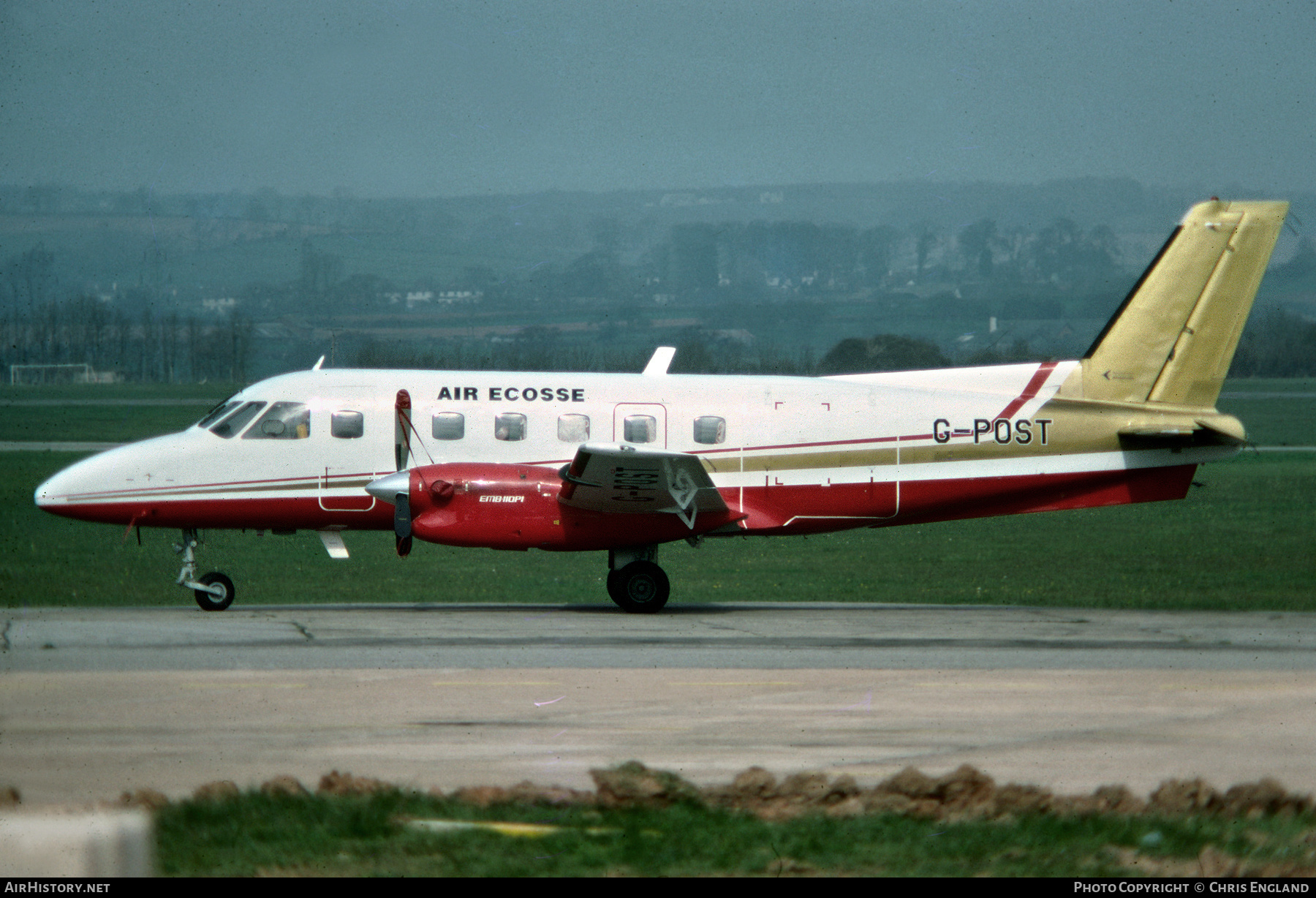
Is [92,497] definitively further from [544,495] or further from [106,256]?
[106,256]

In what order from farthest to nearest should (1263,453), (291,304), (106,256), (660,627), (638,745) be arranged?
(106,256) < (291,304) < (1263,453) < (660,627) < (638,745)

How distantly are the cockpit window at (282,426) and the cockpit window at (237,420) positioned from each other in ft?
0.41

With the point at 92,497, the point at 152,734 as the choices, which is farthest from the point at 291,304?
the point at 152,734

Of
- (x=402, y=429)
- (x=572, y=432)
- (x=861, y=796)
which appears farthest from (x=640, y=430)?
(x=861, y=796)

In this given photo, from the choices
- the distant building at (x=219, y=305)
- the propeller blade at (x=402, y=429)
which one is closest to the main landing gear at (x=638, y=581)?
the propeller blade at (x=402, y=429)

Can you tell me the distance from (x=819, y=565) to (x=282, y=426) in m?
11.4

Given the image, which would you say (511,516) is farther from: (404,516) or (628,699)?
(628,699)

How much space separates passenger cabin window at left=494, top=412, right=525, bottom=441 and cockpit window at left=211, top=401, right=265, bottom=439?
3054 mm

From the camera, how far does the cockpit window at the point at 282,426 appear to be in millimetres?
17797

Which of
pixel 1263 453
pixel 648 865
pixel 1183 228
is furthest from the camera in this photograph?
pixel 1263 453

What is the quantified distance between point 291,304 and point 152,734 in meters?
53.5

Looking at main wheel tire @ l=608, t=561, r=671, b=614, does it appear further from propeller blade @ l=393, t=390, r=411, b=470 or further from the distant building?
the distant building

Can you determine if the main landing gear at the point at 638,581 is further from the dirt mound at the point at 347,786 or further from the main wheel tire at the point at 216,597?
the dirt mound at the point at 347,786

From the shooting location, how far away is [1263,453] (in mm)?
50500
